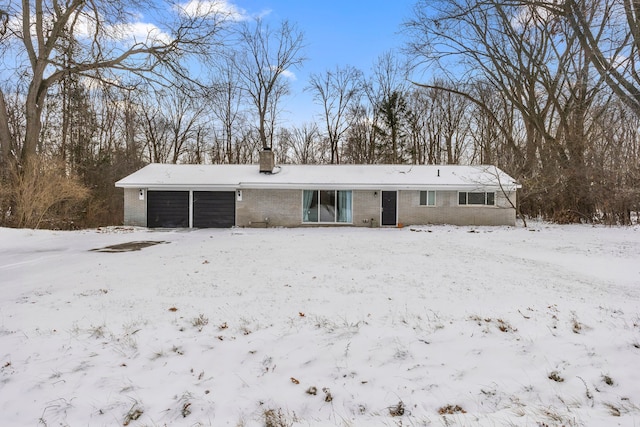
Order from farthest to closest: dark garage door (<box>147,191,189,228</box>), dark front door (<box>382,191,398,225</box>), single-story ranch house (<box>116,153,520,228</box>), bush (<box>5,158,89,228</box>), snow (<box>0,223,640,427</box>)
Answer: dark front door (<box>382,191,398,225</box>), dark garage door (<box>147,191,189,228</box>), single-story ranch house (<box>116,153,520,228</box>), bush (<box>5,158,89,228</box>), snow (<box>0,223,640,427</box>)

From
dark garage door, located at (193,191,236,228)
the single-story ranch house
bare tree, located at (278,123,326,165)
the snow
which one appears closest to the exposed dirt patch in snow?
the snow

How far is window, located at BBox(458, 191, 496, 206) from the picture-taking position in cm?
1658

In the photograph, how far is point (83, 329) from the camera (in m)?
4.05

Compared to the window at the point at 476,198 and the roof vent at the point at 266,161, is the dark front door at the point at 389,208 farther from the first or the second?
the roof vent at the point at 266,161

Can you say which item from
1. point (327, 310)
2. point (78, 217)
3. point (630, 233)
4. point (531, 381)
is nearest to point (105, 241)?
point (78, 217)

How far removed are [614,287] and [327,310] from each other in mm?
4818

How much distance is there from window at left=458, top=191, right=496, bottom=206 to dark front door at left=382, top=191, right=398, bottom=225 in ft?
10.3

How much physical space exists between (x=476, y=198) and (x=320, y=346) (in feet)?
49.6

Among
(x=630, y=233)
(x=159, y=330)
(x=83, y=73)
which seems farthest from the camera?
(x=83, y=73)

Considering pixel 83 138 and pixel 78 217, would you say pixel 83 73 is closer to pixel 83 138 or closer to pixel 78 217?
pixel 78 217

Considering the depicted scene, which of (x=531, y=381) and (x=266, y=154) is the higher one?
(x=266, y=154)

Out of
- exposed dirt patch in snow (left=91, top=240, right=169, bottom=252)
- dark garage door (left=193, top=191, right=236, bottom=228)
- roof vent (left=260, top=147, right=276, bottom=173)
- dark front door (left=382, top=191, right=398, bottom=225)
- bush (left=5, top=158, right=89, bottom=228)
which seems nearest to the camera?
exposed dirt patch in snow (left=91, top=240, right=169, bottom=252)

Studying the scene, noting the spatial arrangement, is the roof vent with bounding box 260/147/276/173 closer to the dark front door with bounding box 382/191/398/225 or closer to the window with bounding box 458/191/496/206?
the dark front door with bounding box 382/191/398/225

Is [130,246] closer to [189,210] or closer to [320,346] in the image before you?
[189,210]
